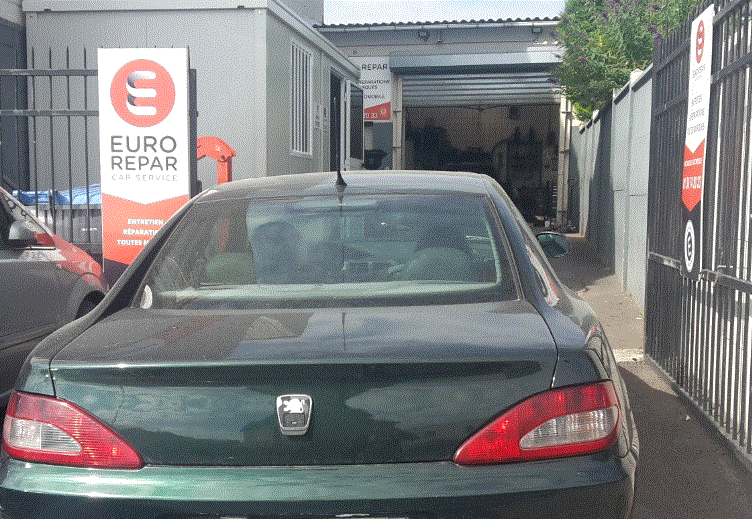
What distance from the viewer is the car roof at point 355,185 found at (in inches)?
134

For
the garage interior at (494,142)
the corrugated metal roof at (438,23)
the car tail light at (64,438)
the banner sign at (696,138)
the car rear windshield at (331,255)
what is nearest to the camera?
the car tail light at (64,438)

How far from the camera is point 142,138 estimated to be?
662 cm

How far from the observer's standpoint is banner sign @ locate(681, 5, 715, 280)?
4812 millimetres

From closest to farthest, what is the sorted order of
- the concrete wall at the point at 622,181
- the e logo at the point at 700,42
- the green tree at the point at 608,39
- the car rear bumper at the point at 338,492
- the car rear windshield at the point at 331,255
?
the car rear bumper at the point at 338,492 < the car rear windshield at the point at 331,255 < the e logo at the point at 700,42 < the concrete wall at the point at 622,181 < the green tree at the point at 608,39

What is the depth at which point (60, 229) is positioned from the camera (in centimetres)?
808

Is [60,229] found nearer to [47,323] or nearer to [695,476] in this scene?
[47,323]

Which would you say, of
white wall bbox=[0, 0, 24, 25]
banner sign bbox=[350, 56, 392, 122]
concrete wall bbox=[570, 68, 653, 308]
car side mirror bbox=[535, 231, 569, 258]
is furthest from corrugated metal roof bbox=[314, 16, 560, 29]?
car side mirror bbox=[535, 231, 569, 258]

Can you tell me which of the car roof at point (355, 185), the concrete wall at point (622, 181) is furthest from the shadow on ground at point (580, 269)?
the car roof at point (355, 185)

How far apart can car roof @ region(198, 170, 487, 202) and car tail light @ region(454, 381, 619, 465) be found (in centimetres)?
128

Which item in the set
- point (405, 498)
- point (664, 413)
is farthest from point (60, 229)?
point (405, 498)

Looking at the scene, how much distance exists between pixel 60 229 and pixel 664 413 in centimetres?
556

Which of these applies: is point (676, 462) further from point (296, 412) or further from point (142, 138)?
point (142, 138)

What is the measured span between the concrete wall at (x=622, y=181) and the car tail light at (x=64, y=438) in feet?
18.9

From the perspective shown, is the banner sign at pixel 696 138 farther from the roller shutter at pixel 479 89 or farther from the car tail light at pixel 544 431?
the roller shutter at pixel 479 89
